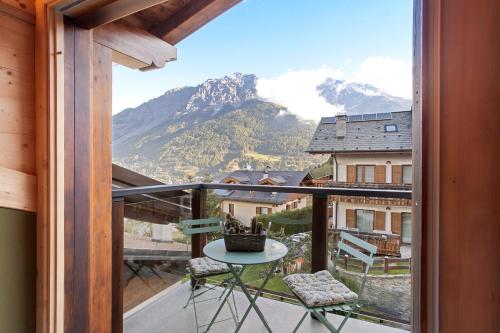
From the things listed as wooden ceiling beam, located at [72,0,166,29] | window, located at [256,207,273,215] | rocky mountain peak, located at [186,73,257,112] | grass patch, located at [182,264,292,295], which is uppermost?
rocky mountain peak, located at [186,73,257,112]

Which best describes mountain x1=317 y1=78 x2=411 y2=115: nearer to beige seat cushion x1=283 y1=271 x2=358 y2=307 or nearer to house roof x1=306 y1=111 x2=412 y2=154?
house roof x1=306 y1=111 x2=412 y2=154

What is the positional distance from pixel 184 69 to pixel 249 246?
15.0 ft

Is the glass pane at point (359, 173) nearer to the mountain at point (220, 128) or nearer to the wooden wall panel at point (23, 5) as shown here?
the mountain at point (220, 128)

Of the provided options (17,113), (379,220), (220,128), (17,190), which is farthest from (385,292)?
(220,128)

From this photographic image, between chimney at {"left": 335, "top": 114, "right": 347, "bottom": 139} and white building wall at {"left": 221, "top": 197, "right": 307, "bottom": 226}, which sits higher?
chimney at {"left": 335, "top": 114, "right": 347, "bottom": 139}

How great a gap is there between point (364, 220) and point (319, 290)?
2.41ft

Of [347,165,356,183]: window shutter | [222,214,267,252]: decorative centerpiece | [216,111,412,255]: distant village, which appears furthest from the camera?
[347,165,356,183]: window shutter

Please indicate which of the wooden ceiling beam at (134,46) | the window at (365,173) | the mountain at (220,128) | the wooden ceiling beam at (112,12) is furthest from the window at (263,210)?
the wooden ceiling beam at (112,12)

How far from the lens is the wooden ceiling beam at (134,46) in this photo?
1684 mm

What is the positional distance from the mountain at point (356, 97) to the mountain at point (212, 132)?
641 millimetres

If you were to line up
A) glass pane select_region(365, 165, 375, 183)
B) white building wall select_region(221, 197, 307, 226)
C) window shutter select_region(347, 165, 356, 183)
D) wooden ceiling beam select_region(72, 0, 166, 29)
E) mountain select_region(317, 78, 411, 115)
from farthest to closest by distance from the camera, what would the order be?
mountain select_region(317, 78, 411, 115)
window shutter select_region(347, 165, 356, 183)
glass pane select_region(365, 165, 375, 183)
white building wall select_region(221, 197, 307, 226)
wooden ceiling beam select_region(72, 0, 166, 29)

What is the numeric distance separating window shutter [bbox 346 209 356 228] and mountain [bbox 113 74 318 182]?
118 centimetres

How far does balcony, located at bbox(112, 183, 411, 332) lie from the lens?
222cm

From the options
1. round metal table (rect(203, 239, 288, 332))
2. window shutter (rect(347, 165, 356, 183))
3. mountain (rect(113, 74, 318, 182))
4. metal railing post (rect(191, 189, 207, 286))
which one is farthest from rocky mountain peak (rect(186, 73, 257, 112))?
round metal table (rect(203, 239, 288, 332))
